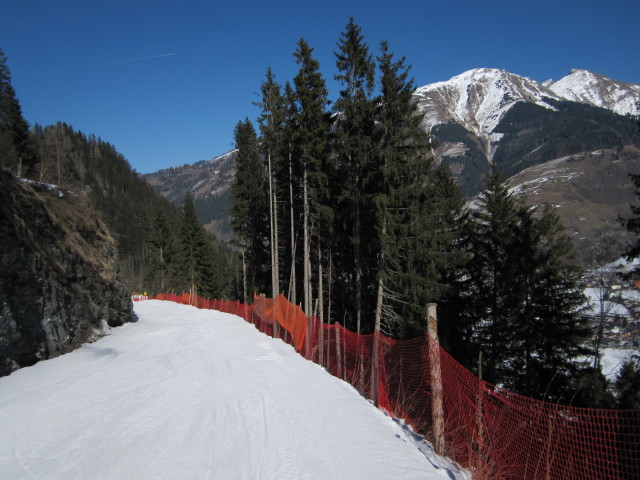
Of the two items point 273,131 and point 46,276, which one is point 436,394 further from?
point 273,131

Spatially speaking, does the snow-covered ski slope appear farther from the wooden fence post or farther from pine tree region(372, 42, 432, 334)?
pine tree region(372, 42, 432, 334)

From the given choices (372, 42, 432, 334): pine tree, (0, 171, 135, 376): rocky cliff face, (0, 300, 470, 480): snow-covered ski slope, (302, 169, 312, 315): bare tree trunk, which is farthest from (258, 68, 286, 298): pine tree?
(0, 300, 470, 480): snow-covered ski slope

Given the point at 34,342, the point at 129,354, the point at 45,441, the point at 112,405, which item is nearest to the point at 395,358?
the point at 112,405

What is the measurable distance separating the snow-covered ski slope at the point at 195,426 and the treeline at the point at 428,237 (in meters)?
6.25

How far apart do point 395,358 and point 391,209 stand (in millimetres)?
8327

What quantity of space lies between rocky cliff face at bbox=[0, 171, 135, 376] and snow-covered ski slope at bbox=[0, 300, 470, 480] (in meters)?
0.72

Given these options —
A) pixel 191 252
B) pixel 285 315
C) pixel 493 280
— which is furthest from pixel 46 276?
pixel 191 252

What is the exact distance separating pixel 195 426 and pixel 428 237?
12.5 meters

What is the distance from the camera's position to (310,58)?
19172mm

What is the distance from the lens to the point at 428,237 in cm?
1581

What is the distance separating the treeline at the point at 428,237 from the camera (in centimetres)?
1552

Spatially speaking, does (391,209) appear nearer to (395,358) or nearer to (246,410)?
(395,358)

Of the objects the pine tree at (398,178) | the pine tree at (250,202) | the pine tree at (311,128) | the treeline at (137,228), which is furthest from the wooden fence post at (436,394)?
the pine tree at (250,202)

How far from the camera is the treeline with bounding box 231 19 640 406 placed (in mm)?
15523
